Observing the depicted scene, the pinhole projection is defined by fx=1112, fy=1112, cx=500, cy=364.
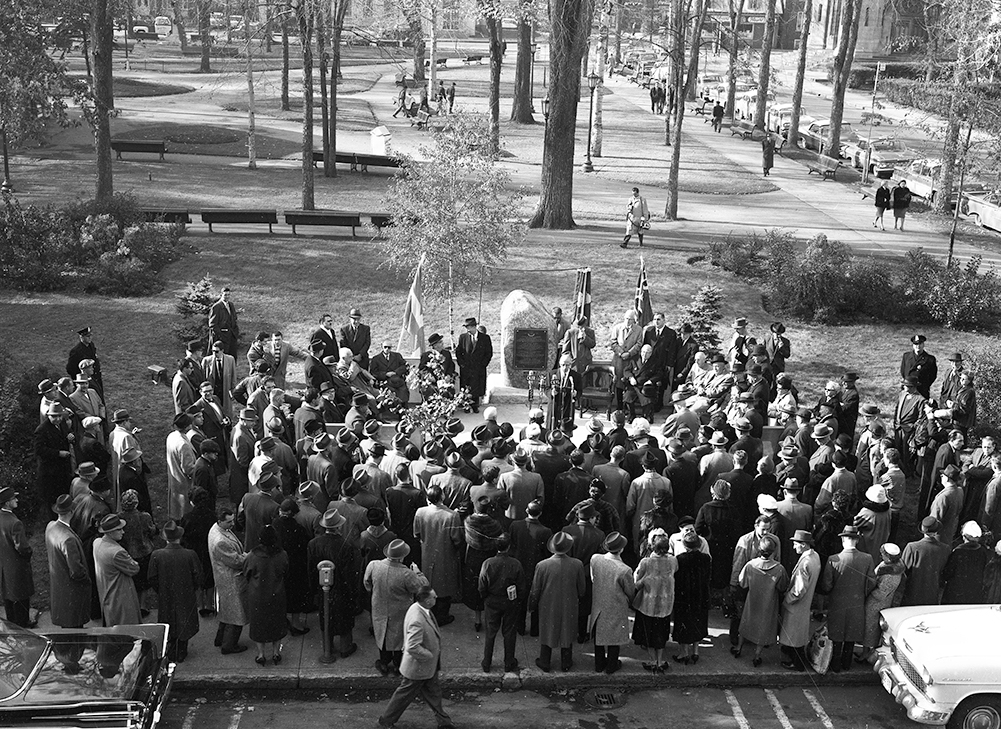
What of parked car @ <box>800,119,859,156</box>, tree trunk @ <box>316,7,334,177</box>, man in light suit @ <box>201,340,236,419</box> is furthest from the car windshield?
parked car @ <box>800,119,859,156</box>

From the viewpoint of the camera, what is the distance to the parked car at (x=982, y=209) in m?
30.4

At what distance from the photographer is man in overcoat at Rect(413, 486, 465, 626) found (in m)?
10.8

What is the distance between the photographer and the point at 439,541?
427 inches

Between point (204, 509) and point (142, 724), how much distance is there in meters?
2.69

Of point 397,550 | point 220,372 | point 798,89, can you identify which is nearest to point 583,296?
point 220,372

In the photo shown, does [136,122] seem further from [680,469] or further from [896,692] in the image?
[896,692]

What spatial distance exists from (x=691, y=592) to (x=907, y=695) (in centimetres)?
203

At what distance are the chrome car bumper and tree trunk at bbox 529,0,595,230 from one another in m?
17.5

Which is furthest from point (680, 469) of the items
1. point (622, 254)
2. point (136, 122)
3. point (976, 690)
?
point (136, 122)

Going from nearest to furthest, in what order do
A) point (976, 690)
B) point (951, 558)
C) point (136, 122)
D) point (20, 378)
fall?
point (976, 690)
point (951, 558)
point (20, 378)
point (136, 122)

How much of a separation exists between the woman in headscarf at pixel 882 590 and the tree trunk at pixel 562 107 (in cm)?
1692

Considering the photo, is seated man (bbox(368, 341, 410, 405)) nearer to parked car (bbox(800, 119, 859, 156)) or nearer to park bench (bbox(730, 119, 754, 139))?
parked car (bbox(800, 119, 859, 156))

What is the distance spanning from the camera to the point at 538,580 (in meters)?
10.2

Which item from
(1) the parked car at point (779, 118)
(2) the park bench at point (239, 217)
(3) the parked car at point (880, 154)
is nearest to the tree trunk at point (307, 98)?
(2) the park bench at point (239, 217)
